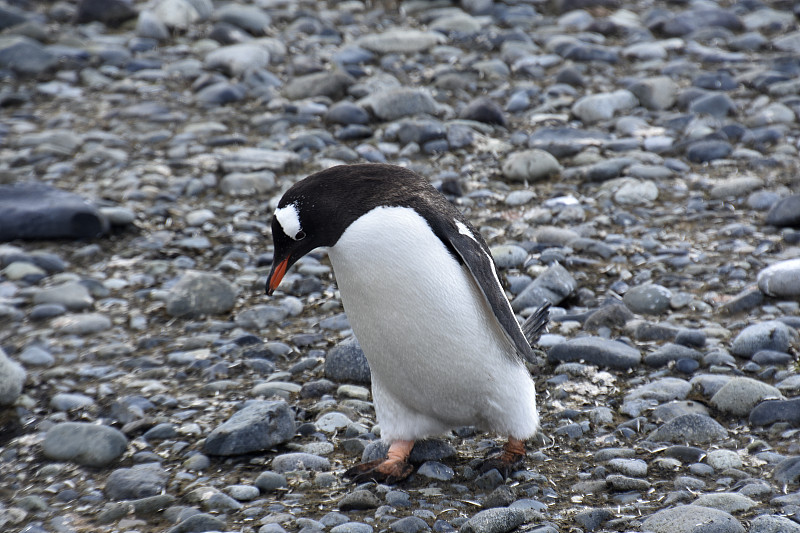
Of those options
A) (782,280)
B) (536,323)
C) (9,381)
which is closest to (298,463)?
(536,323)

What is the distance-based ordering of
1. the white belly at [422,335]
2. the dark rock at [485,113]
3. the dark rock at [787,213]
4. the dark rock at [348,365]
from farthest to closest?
the dark rock at [485,113]
the dark rock at [787,213]
the dark rock at [348,365]
the white belly at [422,335]

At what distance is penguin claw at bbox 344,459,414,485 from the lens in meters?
3.04

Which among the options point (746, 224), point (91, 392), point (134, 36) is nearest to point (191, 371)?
point (91, 392)

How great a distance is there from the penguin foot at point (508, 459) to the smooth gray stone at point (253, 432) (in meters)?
0.72

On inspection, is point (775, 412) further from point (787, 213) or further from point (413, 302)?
point (787, 213)

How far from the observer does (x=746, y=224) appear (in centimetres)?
486

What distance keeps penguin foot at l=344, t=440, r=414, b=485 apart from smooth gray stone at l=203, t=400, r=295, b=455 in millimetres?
322

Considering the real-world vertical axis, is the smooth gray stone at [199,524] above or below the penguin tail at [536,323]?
below

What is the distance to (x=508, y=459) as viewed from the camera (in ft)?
10.0

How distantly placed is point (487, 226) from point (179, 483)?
257 cm

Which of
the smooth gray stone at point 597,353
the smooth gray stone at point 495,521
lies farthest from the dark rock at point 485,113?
the smooth gray stone at point 495,521

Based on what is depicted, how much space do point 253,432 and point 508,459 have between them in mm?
897

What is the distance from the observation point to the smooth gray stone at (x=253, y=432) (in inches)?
126

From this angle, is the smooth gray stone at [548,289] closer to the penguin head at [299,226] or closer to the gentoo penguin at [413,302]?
the gentoo penguin at [413,302]
